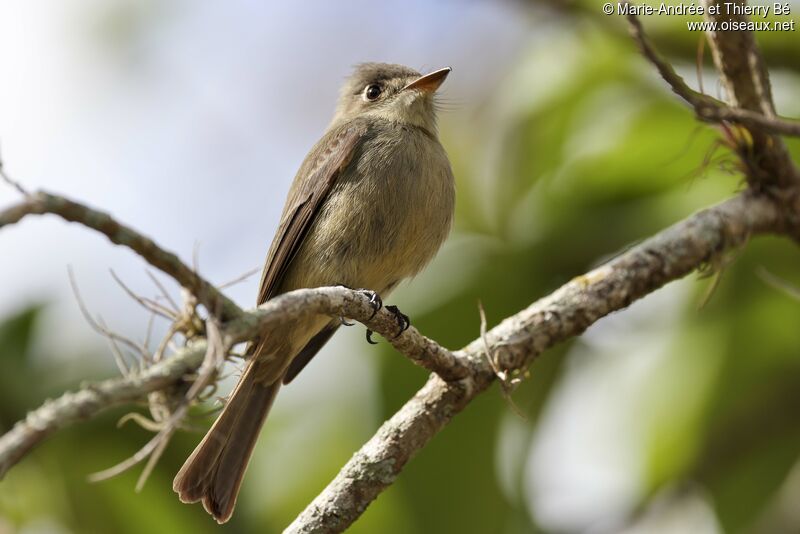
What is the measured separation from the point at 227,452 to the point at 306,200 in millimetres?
1209

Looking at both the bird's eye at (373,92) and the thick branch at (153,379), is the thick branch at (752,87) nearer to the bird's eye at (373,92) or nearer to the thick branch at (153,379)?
the thick branch at (153,379)

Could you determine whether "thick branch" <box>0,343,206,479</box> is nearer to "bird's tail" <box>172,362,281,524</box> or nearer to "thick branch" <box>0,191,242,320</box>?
"thick branch" <box>0,191,242,320</box>

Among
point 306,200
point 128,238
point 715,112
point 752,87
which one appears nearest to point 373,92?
point 306,200

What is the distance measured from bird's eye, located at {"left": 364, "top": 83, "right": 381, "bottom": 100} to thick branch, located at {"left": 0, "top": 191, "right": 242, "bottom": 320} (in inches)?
128

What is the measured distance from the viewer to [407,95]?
4945mm

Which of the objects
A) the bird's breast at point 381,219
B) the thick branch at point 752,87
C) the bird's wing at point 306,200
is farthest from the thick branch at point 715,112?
the bird's wing at point 306,200

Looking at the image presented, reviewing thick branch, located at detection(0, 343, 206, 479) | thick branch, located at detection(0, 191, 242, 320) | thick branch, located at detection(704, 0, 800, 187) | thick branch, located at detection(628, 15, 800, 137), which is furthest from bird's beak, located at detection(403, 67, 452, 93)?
thick branch, located at detection(0, 343, 206, 479)

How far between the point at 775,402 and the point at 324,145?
2.46 m

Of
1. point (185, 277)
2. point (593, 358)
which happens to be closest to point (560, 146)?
point (593, 358)

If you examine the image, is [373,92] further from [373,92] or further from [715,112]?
[715,112]

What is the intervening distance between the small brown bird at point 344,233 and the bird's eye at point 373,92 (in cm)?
65

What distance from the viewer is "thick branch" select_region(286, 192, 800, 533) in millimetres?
3141

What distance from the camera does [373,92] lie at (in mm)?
5262

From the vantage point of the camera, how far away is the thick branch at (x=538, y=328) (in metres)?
3.14
